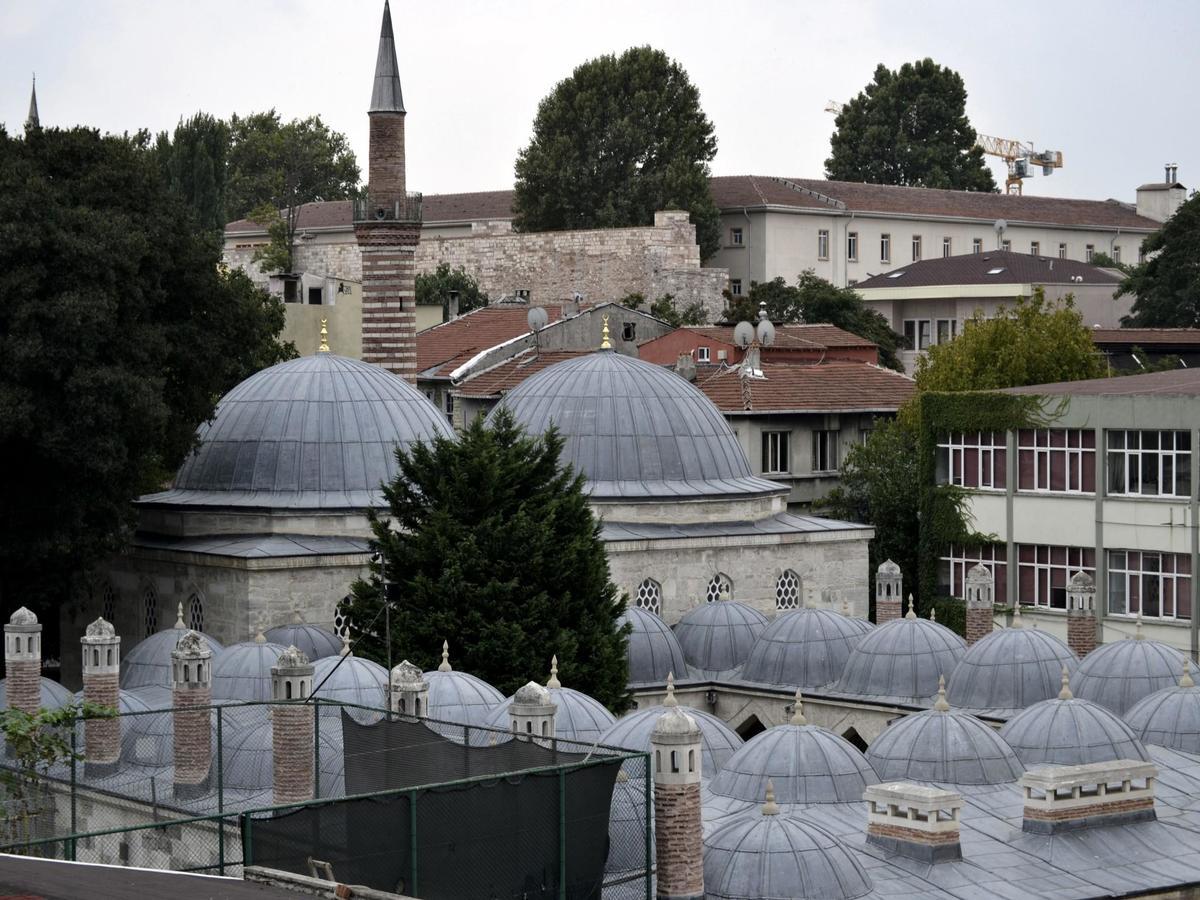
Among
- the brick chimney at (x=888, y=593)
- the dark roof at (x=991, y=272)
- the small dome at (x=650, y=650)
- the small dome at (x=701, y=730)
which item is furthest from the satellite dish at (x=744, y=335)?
the small dome at (x=701, y=730)

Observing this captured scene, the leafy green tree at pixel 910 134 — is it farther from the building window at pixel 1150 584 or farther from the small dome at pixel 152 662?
the small dome at pixel 152 662

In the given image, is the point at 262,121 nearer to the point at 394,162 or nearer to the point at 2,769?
the point at 394,162

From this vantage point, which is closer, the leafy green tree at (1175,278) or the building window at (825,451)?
the building window at (825,451)

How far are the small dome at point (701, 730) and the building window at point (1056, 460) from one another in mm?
18871

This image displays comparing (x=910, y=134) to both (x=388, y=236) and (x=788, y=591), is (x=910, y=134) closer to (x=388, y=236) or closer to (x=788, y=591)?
(x=388, y=236)

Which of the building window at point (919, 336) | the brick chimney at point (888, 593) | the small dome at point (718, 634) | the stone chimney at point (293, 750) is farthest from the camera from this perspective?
the building window at point (919, 336)

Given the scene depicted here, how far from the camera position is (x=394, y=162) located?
5091cm

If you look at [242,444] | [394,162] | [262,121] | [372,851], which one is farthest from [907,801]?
[262,121]

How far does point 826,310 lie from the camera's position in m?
78.5

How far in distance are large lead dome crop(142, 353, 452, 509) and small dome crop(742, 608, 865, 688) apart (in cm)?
779

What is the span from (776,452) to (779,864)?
3569 centimetres

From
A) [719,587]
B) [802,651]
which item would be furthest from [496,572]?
[719,587]

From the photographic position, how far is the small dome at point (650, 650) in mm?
39531

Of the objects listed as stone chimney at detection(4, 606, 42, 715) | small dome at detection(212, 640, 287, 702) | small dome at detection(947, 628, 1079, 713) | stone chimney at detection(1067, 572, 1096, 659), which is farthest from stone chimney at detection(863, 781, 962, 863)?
stone chimney at detection(1067, 572, 1096, 659)
